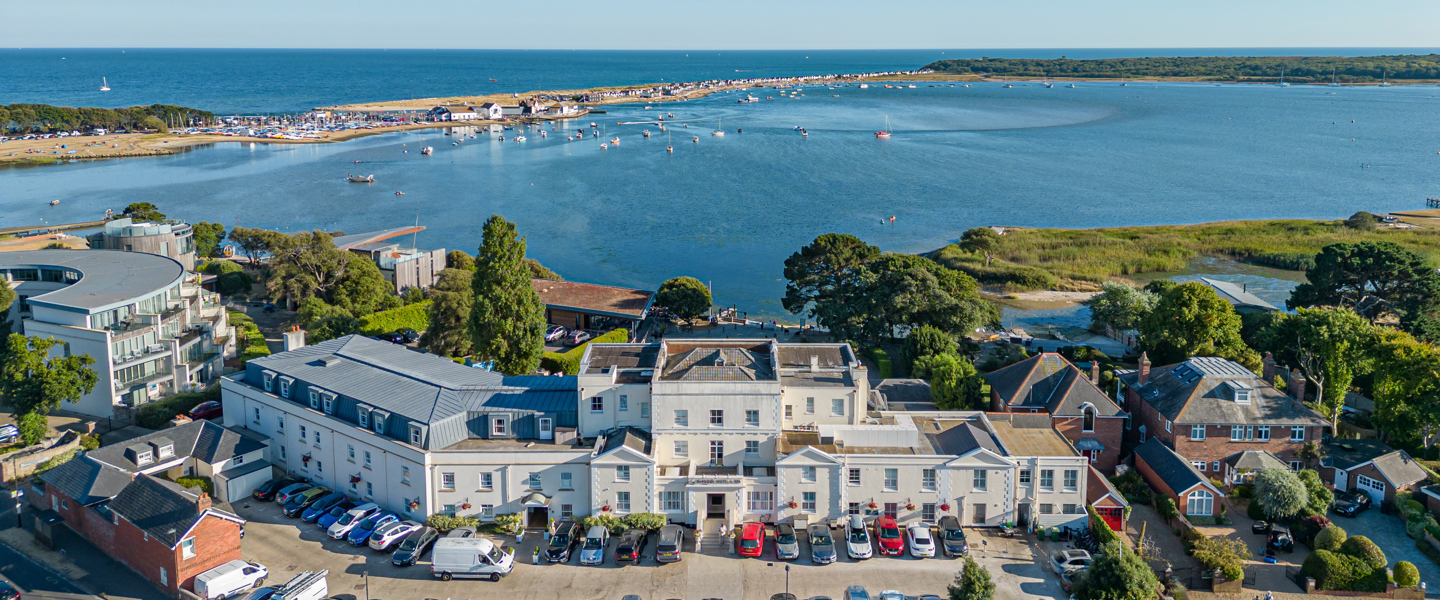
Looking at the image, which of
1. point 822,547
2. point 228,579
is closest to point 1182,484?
point 822,547

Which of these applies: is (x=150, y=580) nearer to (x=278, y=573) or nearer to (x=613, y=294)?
(x=278, y=573)

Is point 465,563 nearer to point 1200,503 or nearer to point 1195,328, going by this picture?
point 1200,503

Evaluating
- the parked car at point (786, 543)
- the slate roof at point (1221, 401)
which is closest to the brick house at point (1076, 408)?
the slate roof at point (1221, 401)

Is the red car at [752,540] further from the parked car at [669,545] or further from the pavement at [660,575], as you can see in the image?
the parked car at [669,545]

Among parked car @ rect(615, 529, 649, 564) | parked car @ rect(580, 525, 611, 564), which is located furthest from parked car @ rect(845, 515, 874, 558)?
parked car @ rect(580, 525, 611, 564)

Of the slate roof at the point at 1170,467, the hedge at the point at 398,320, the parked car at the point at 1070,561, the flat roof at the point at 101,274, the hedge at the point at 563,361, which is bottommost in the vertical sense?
the parked car at the point at 1070,561

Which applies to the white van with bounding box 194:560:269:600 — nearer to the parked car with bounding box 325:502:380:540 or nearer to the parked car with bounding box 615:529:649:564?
the parked car with bounding box 325:502:380:540
